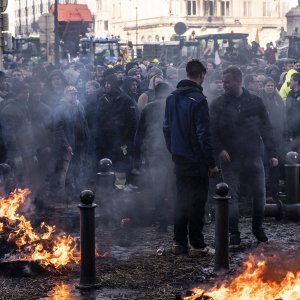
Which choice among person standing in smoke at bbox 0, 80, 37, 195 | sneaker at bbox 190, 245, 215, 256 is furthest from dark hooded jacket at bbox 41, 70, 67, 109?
sneaker at bbox 190, 245, 215, 256

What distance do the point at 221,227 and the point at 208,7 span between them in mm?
78057

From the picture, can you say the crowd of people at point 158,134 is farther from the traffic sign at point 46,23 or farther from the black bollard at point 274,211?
the traffic sign at point 46,23

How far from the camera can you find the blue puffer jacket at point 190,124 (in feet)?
26.2

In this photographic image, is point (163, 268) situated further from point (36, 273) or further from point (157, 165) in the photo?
point (157, 165)

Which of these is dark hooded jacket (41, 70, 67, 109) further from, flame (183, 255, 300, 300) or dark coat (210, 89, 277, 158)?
flame (183, 255, 300, 300)

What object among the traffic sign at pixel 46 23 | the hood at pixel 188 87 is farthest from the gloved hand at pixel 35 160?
the traffic sign at pixel 46 23

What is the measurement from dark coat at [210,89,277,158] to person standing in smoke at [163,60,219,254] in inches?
19.4

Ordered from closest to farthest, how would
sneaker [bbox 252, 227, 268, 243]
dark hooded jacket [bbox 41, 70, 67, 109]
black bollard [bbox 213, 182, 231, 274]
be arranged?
1. black bollard [bbox 213, 182, 231, 274]
2. sneaker [bbox 252, 227, 268, 243]
3. dark hooded jacket [bbox 41, 70, 67, 109]

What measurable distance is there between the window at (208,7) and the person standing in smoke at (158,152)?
74.9 meters

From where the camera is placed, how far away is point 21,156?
12.1m

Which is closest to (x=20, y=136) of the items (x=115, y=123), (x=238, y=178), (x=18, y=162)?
(x=18, y=162)

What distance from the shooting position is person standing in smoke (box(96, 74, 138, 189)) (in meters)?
11.9

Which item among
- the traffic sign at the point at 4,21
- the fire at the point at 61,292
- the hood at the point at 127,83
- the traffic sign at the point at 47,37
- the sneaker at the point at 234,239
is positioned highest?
the traffic sign at the point at 47,37

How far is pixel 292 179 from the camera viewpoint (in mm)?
10562
